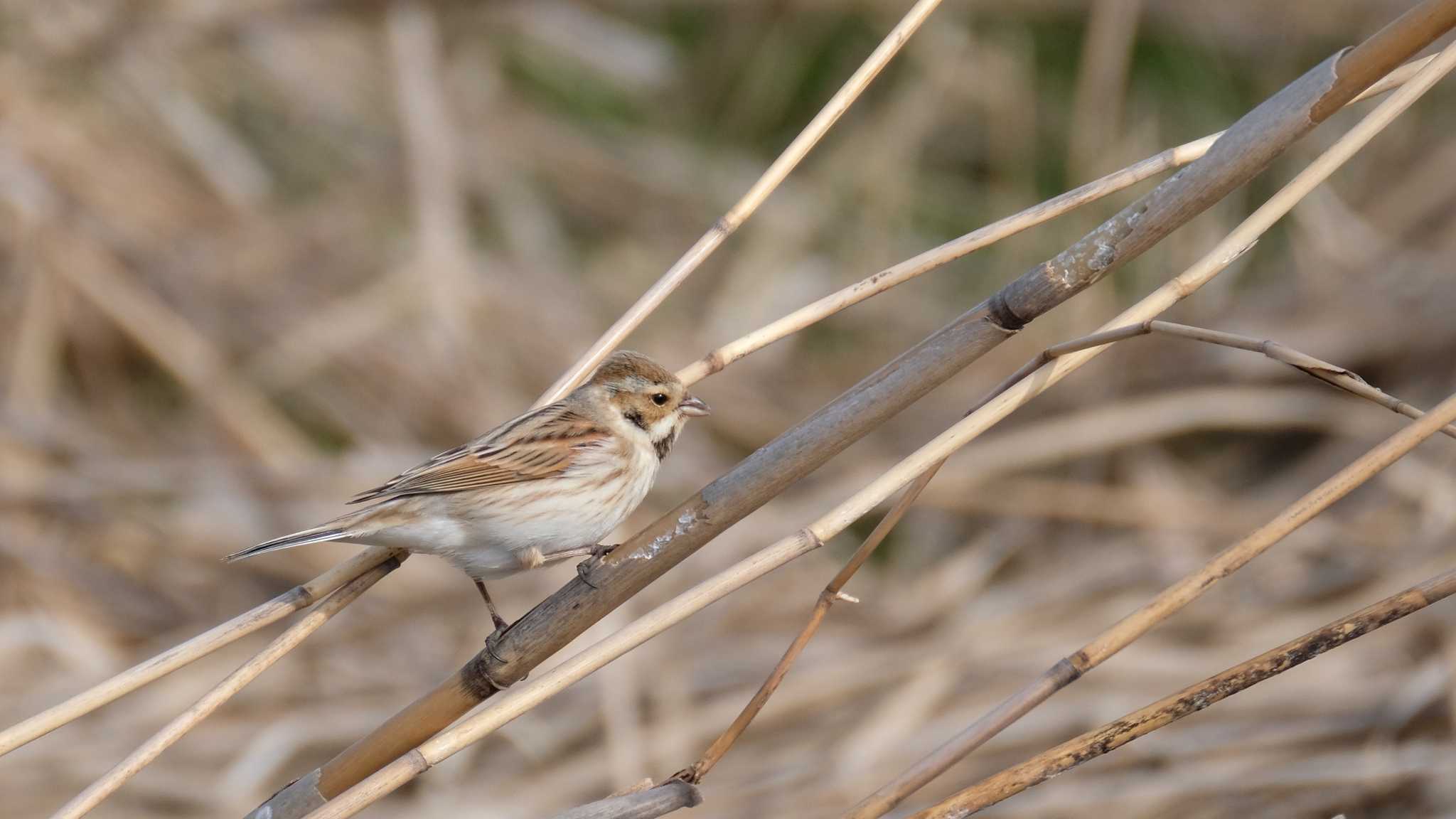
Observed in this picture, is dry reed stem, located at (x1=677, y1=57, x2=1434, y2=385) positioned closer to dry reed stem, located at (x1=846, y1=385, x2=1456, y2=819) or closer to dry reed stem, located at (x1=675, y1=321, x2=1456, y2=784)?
dry reed stem, located at (x1=675, y1=321, x2=1456, y2=784)

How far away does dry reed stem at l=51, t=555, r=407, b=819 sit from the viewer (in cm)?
244

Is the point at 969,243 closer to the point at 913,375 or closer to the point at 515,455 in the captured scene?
the point at 913,375

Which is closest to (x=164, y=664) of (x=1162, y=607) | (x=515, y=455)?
(x=515, y=455)

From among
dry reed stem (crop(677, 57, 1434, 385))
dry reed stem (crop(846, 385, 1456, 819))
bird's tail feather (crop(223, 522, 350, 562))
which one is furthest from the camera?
bird's tail feather (crop(223, 522, 350, 562))

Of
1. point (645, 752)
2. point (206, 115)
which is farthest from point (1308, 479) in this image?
point (206, 115)

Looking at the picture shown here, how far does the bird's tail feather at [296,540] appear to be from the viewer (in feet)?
9.00

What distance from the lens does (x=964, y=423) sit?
2.46 metres

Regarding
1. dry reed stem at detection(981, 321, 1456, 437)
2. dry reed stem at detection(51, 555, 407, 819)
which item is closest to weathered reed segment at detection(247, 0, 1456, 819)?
dry reed stem at detection(981, 321, 1456, 437)

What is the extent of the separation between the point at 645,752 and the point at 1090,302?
11.9ft

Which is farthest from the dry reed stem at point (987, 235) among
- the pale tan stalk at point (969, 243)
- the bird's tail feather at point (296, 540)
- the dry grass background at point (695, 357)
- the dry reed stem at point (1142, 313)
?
the dry grass background at point (695, 357)

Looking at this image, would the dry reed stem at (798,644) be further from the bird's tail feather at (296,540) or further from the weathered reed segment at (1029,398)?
the bird's tail feather at (296,540)

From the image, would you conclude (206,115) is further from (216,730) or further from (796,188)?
(216,730)

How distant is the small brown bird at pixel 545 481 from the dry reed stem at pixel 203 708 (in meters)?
0.49

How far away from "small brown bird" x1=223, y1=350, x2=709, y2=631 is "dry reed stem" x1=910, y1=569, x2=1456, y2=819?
119 centimetres
